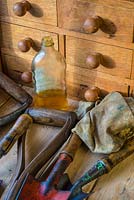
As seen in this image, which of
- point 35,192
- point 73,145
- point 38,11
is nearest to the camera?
point 35,192

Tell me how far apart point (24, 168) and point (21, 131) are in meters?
0.10

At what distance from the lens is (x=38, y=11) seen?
1056 mm

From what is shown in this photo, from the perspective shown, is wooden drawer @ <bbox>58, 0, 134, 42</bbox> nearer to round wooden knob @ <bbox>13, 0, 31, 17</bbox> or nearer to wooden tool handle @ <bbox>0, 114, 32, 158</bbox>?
round wooden knob @ <bbox>13, 0, 31, 17</bbox>

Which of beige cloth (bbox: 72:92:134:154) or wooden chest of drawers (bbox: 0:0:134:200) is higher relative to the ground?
wooden chest of drawers (bbox: 0:0:134:200)

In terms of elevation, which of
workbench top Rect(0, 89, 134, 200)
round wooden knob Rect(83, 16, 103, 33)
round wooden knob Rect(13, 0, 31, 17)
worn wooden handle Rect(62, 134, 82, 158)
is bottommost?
workbench top Rect(0, 89, 134, 200)

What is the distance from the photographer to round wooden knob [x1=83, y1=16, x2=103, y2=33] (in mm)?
951

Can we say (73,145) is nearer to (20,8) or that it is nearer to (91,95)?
(91,95)

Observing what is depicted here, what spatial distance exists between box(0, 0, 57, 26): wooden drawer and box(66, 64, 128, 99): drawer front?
14 centimetres

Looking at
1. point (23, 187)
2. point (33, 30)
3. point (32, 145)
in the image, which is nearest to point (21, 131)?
point (32, 145)

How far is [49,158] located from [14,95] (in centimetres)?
26

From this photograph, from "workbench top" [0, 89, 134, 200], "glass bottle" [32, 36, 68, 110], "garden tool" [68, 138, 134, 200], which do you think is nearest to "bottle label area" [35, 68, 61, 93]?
"glass bottle" [32, 36, 68, 110]

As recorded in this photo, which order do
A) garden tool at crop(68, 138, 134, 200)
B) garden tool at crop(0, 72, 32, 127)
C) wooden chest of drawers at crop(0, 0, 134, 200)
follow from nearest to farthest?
garden tool at crop(68, 138, 134, 200) < wooden chest of drawers at crop(0, 0, 134, 200) < garden tool at crop(0, 72, 32, 127)

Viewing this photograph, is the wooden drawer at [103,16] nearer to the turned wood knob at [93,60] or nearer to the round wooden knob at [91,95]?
the turned wood knob at [93,60]

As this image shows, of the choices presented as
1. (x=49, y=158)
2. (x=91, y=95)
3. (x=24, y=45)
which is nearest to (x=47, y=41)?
(x=24, y=45)
